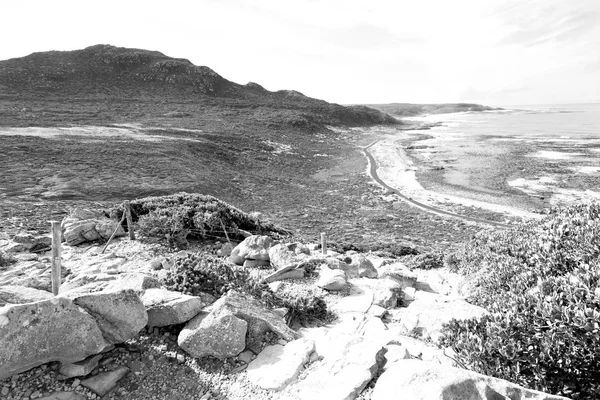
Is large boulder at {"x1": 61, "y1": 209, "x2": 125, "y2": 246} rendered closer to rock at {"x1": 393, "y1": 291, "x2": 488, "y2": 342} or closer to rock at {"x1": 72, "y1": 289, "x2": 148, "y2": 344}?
rock at {"x1": 72, "y1": 289, "x2": 148, "y2": 344}

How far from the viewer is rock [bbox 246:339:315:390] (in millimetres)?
4863

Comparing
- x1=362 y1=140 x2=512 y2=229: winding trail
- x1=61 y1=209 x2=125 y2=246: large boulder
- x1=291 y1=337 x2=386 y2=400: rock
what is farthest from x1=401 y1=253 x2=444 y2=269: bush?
x1=362 y1=140 x2=512 y2=229: winding trail

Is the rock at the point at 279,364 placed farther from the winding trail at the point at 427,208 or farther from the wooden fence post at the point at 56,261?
the winding trail at the point at 427,208

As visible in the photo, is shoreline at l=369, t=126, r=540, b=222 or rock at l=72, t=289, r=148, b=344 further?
shoreline at l=369, t=126, r=540, b=222

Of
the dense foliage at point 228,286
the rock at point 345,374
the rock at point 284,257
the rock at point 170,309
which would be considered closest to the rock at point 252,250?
the rock at point 284,257

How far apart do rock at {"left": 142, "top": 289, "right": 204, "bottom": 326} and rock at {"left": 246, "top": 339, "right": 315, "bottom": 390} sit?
4.30 ft

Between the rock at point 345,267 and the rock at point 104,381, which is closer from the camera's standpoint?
the rock at point 104,381

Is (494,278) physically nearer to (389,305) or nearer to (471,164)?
(389,305)

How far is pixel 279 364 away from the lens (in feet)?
16.9

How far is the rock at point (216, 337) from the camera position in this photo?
5.29m

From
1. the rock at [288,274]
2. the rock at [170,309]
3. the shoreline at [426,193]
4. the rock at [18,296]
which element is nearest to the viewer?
the rock at [18,296]

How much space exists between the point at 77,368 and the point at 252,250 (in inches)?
286

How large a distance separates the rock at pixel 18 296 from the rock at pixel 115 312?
79cm

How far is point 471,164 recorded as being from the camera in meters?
46.9
